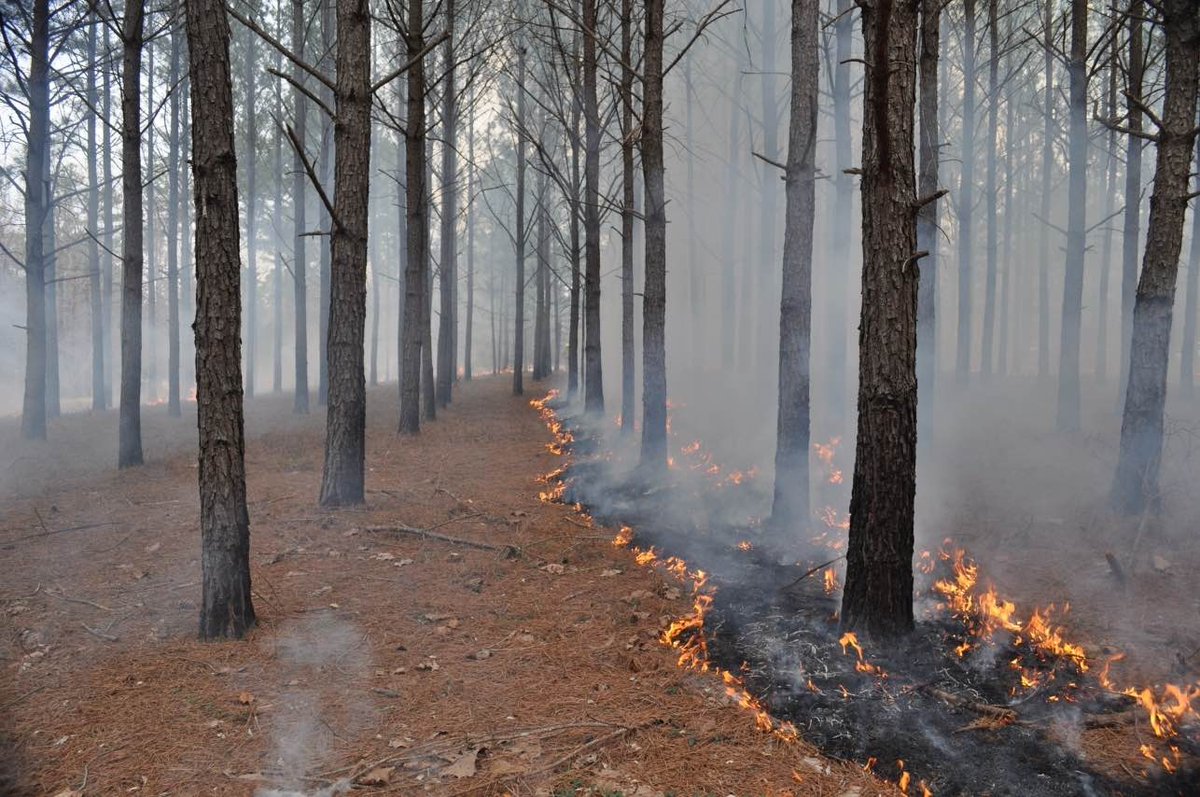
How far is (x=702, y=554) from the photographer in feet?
24.8

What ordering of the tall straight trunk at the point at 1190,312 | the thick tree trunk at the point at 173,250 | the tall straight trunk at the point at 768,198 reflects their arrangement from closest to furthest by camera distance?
1. the tall straight trunk at the point at 1190,312
2. the thick tree trunk at the point at 173,250
3. the tall straight trunk at the point at 768,198

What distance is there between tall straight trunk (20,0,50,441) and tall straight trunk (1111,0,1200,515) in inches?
683

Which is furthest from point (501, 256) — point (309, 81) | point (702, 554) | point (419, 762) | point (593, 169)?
point (419, 762)

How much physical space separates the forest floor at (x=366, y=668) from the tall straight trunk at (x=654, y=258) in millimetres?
2617

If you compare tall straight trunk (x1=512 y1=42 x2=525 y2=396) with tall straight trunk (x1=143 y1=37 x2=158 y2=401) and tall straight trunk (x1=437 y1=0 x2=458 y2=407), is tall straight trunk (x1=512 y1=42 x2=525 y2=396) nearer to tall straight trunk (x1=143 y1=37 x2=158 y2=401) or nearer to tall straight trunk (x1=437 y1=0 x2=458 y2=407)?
tall straight trunk (x1=437 y1=0 x2=458 y2=407)

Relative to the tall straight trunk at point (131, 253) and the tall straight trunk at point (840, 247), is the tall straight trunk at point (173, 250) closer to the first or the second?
the tall straight trunk at point (131, 253)

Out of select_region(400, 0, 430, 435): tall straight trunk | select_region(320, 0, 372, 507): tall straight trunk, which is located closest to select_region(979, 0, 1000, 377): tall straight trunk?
select_region(400, 0, 430, 435): tall straight trunk

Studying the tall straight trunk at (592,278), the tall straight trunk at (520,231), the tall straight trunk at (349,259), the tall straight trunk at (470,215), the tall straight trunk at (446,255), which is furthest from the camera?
the tall straight trunk at (470,215)

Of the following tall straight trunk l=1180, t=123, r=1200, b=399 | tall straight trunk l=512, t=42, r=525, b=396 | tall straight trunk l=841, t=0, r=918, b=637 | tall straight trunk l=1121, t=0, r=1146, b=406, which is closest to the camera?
tall straight trunk l=841, t=0, r=918, b=637

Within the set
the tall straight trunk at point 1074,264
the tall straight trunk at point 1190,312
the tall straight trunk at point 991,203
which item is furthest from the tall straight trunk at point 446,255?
the tall straight trunk at point 1190,312

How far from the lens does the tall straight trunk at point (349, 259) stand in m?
8.15

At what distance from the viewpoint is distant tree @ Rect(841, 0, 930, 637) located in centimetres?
507

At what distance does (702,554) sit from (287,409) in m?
17.0

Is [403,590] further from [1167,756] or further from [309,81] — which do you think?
[309,81]
